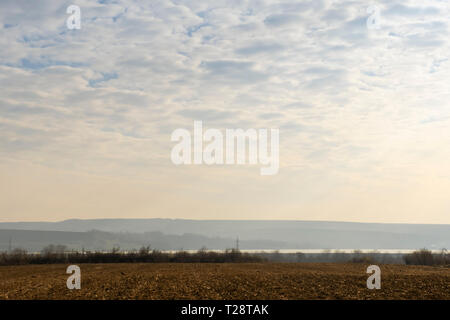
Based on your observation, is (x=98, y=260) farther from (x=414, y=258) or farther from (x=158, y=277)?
(x=414, y=258)
